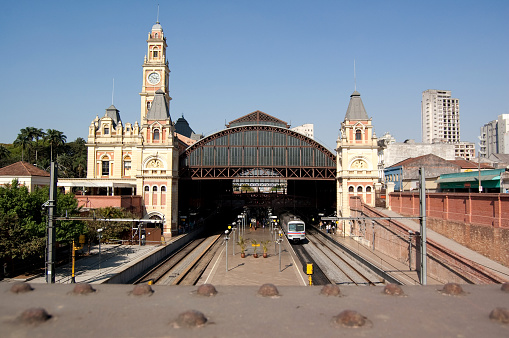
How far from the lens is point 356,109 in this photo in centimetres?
5812

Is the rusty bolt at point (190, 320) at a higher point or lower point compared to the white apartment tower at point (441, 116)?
Answer: lower

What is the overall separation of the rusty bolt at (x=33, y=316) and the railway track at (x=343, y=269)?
1024 inches

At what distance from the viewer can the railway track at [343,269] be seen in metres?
30.8

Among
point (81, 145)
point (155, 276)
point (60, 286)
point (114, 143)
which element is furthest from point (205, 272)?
point (81, 145)

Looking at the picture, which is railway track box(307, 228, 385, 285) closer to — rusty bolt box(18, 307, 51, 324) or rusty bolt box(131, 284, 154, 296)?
rusty bolt box(131, 284, 154, 296)

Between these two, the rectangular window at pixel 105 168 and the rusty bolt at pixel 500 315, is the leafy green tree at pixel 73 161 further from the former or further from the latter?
the rusty bolt at pixel 500 315

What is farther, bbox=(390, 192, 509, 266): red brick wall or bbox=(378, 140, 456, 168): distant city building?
bbox=(378, 140, 456, 168): distant city building

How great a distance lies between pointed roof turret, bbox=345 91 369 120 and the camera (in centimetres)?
5756

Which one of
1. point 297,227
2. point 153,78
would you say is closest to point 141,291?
point 297,227

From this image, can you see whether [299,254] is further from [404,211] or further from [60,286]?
[60,286]

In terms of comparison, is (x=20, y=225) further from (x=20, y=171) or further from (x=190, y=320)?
(x=20, y=171)

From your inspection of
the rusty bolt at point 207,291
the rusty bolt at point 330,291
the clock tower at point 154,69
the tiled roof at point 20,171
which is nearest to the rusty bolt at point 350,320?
the rusty bolt at point 330,291

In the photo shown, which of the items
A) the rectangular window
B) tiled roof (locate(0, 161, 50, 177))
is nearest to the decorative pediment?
the rectangular window

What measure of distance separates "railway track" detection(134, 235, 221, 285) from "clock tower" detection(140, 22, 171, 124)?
34088 mm
